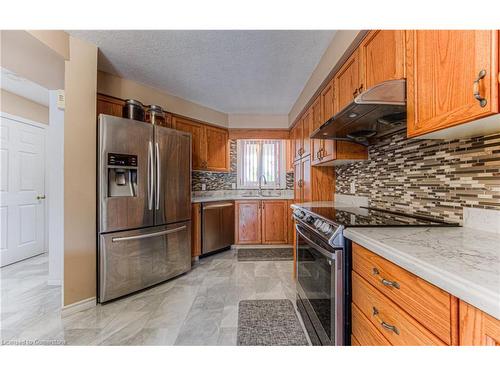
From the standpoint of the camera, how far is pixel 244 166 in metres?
4.31

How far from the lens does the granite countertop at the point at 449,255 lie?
1.51ft

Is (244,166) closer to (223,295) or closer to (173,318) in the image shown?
(223,295)

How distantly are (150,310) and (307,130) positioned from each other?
2659 mm

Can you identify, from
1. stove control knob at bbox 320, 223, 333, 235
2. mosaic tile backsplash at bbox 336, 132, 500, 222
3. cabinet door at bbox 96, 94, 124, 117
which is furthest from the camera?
cabinet door at bbox 96, 94, 124, 117

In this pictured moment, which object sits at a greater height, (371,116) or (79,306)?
(371,116)

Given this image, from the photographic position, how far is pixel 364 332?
3.09ft

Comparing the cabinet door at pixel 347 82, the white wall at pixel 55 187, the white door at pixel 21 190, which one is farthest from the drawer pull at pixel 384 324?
the white door at pixel 21 190

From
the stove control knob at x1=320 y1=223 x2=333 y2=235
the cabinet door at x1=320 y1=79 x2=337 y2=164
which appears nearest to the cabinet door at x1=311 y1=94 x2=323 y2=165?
the cabinet door at x1=320 y1=79 x2=337 y2=164

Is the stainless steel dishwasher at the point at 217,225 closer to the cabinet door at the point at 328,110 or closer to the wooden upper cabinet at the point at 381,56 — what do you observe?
the cabinet door at the point at 328,110

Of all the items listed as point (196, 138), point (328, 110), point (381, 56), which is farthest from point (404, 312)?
point (196, 138)

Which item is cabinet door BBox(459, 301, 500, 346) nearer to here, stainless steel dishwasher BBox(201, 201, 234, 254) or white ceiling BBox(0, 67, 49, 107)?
stainless steel dishwasher BBox(201, 201, 234, 254)

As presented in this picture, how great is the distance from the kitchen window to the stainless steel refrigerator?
1.77 meters

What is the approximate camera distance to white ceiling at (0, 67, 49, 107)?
2709mm

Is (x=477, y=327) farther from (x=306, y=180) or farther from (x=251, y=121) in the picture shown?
(x=251, y=121)
